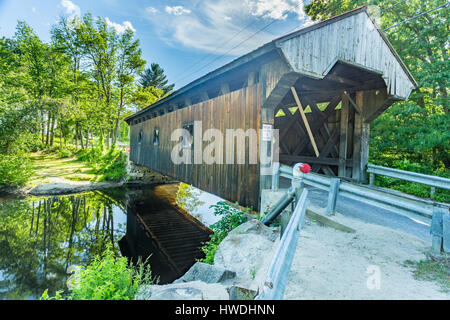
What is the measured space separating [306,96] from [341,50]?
3.74 meters

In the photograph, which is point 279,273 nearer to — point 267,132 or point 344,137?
point 267,132

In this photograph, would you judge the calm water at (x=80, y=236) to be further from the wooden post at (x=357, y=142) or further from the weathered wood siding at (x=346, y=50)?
the weathered wood siding at (x=346, y=50)

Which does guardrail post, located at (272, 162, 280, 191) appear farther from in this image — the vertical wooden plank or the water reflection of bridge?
the vertical wooden plank

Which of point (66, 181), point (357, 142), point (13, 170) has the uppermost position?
point (357, 142)

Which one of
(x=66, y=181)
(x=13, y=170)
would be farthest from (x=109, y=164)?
(x=13, y=170)

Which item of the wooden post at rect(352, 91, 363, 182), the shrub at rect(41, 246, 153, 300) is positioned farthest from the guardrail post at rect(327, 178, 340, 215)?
the wooden post at rect(352, 91, 363, 182)

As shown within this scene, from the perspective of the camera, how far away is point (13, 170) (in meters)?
12.7

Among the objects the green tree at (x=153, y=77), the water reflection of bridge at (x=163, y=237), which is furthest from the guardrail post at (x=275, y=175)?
the green tree at (x=153, y=77)

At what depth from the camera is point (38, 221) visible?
30.1 ft

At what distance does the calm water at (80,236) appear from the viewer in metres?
5.68

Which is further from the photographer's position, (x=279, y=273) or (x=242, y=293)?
(x=242, y=293)
